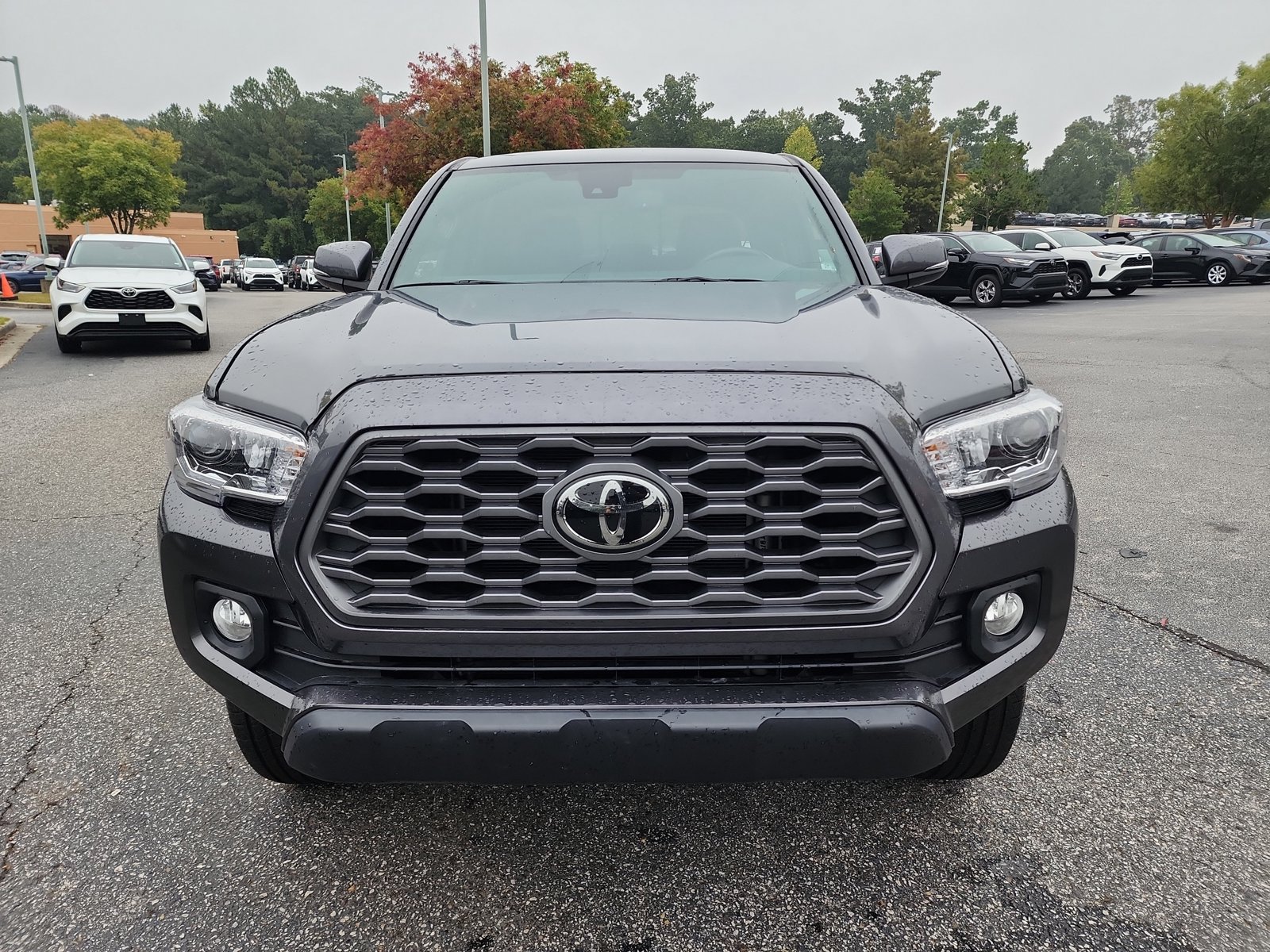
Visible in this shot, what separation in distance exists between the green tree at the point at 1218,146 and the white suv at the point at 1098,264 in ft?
79.2

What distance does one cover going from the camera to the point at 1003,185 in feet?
156

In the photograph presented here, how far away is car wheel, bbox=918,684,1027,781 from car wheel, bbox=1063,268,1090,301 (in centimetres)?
2064

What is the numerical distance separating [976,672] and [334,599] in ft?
4.32

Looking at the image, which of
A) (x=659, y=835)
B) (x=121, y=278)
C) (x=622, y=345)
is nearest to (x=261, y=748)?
(x=659, y=835)

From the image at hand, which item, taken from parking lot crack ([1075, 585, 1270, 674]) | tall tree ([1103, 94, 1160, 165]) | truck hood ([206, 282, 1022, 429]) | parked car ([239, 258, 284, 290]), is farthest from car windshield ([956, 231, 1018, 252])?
tall tree ([1103, 94, 1160, 165])

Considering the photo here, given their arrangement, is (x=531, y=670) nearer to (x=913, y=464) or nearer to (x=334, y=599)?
(x=334, y=599)

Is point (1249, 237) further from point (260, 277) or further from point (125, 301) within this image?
point (260, 277)

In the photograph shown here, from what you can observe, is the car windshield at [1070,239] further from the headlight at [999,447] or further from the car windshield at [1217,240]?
the headlight at [999,447]

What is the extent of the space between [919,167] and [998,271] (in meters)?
44.6

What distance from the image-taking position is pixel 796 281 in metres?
2.81

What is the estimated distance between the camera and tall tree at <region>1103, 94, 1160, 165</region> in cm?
13700

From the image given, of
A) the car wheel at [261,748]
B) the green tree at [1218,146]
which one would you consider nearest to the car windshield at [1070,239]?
the car wheel at [261,748]

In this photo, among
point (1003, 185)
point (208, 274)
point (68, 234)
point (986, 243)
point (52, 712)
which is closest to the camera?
point (52, 712)

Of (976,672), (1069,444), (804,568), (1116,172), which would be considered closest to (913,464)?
(804,568)
